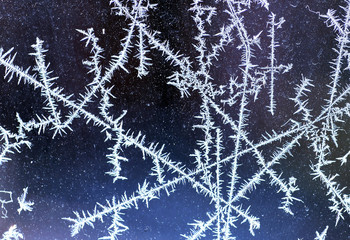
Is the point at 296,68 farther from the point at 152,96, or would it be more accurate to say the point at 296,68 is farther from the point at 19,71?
the point at 19,71

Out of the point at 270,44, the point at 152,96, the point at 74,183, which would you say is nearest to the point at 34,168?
the point at 74,183

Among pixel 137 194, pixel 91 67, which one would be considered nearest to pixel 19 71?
pixel 91 67

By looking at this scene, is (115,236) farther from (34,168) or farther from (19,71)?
(19,71)

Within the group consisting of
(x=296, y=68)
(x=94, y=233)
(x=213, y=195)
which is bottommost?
(x=94, y=233)

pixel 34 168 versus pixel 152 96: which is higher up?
pixel 152 96

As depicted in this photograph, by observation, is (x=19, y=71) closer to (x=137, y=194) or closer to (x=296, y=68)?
(x=137, y=194)

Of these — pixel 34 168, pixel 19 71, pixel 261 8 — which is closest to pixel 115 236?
pixel 34 168

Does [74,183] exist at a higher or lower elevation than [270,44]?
lower
